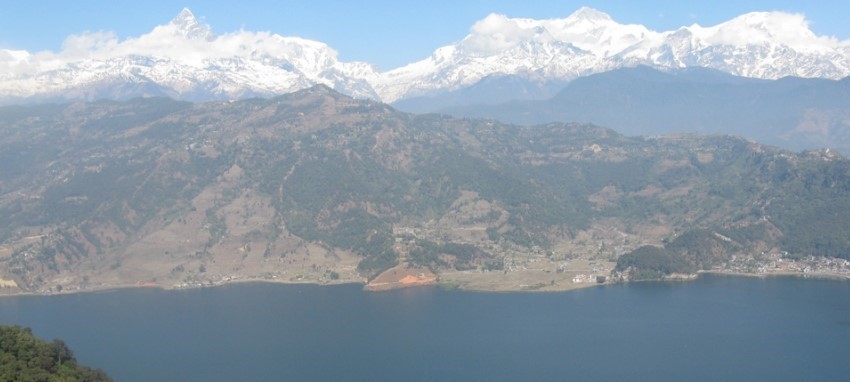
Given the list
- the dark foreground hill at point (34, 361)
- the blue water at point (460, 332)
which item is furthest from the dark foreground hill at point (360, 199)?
the dark foreground hill at point (34, 361)

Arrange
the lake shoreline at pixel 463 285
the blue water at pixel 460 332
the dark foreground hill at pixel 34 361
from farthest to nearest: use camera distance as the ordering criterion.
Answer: the lake shoreline at pixel 463 285, the blue water at pixel 460 332, the dark foreground hill at pixel 34 361

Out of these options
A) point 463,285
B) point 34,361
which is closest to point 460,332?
point 463,285

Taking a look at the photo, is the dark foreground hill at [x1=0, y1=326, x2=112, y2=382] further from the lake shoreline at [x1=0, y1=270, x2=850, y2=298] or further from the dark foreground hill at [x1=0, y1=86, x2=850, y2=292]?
the dark foreground hill at [x1=0, y1=86, x2=850, y2=292]

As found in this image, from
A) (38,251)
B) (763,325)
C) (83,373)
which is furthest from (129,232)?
(763,325)

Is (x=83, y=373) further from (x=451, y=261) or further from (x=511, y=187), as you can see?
(x=511, y=187)

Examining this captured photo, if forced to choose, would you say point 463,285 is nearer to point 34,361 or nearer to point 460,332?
point 460,332

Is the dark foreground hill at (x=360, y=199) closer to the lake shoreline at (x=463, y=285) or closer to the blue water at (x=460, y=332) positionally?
the lake shoreline at (x=463, y=285)
